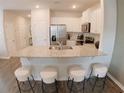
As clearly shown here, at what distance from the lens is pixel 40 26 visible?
20.3ft

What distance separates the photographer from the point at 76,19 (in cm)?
670

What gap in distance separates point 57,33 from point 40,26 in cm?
90

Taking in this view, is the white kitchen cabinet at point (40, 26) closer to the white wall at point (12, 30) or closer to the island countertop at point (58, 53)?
the white wall at point (12, 30)

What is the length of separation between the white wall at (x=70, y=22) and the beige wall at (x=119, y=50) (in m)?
3.37

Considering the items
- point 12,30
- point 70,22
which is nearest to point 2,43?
point 12,30

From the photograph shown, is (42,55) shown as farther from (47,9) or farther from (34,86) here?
(47,9)

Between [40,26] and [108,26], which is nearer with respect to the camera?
[108,26]

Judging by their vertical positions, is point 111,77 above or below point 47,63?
below

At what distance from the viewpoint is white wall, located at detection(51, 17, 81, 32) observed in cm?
655

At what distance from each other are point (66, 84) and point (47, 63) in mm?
767

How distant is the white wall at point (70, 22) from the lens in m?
6.55

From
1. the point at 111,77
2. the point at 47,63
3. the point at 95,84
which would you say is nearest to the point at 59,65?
the point at 47,63

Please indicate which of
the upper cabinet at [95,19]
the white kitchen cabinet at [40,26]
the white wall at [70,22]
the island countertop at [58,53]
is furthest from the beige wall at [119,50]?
the white kitchen cabinet at [40,26]

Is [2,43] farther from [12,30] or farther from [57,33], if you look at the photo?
[57,33]
